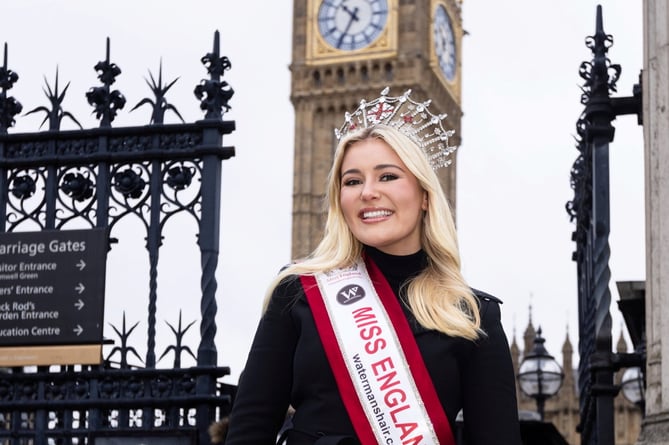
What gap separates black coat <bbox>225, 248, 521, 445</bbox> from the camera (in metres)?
2.64

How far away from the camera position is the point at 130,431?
8.16 metres

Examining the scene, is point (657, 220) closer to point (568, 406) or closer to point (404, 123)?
point (404, 123)

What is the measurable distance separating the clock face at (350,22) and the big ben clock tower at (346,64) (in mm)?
38

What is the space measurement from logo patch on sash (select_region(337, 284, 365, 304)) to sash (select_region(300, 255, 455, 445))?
0.04 ft

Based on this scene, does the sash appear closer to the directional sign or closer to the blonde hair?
the blonde hair

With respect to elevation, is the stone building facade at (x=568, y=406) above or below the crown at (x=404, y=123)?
below

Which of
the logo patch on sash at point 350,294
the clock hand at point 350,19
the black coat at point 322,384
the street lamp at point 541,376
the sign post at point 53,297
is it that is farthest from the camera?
the clock hand at point 350,19

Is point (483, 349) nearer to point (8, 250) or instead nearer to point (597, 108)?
point (597, 108)

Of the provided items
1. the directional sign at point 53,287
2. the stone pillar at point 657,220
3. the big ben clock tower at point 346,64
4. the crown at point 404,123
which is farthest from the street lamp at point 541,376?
the big ben clock tower at point 346,64

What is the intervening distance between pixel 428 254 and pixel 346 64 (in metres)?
51.4

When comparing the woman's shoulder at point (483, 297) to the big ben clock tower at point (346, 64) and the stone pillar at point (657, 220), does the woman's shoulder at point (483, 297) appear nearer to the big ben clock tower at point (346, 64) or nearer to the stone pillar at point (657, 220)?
the stone pillar at point (657, 220)

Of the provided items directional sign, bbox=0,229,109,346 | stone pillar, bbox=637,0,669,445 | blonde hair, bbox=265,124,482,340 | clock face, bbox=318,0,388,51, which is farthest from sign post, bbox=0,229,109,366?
clock face, bbox=318,0,388,51

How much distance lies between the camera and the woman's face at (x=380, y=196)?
9.02ft

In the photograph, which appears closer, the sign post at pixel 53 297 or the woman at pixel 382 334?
the woman at pixel 382 334
